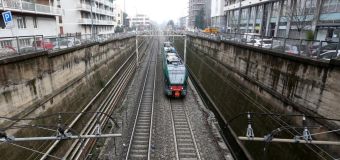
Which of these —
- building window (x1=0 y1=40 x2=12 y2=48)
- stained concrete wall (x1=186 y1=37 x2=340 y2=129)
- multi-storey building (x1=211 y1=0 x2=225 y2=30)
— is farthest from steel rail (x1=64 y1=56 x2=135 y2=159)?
multi-storey building (x1=211 y1=0 x2=225 y2=30)

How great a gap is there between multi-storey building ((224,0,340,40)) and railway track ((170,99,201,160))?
57.3 feet

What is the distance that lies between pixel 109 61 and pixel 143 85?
218 inches

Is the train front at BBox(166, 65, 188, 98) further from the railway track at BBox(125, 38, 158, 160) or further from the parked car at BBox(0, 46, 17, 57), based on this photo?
the parked car at BBox(0, 46, 17, 57)

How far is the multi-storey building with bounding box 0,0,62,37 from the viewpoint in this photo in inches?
835

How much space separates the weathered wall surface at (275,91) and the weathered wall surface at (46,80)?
11349 millimetres

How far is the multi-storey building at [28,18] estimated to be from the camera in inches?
835

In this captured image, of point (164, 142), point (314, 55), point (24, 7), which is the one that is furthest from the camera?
point (24, 7)

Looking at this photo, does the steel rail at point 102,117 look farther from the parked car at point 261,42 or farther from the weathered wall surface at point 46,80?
the parked car at point 261,42

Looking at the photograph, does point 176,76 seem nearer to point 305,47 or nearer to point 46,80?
point 46,80

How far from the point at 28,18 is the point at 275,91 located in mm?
26131

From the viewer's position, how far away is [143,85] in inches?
1054

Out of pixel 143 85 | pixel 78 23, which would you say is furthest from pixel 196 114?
pixel 78 23

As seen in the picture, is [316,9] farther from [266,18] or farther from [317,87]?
[317,87]

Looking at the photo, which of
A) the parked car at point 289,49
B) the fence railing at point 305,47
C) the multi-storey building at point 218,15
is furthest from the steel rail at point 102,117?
the multi-storey building at point 218,15
